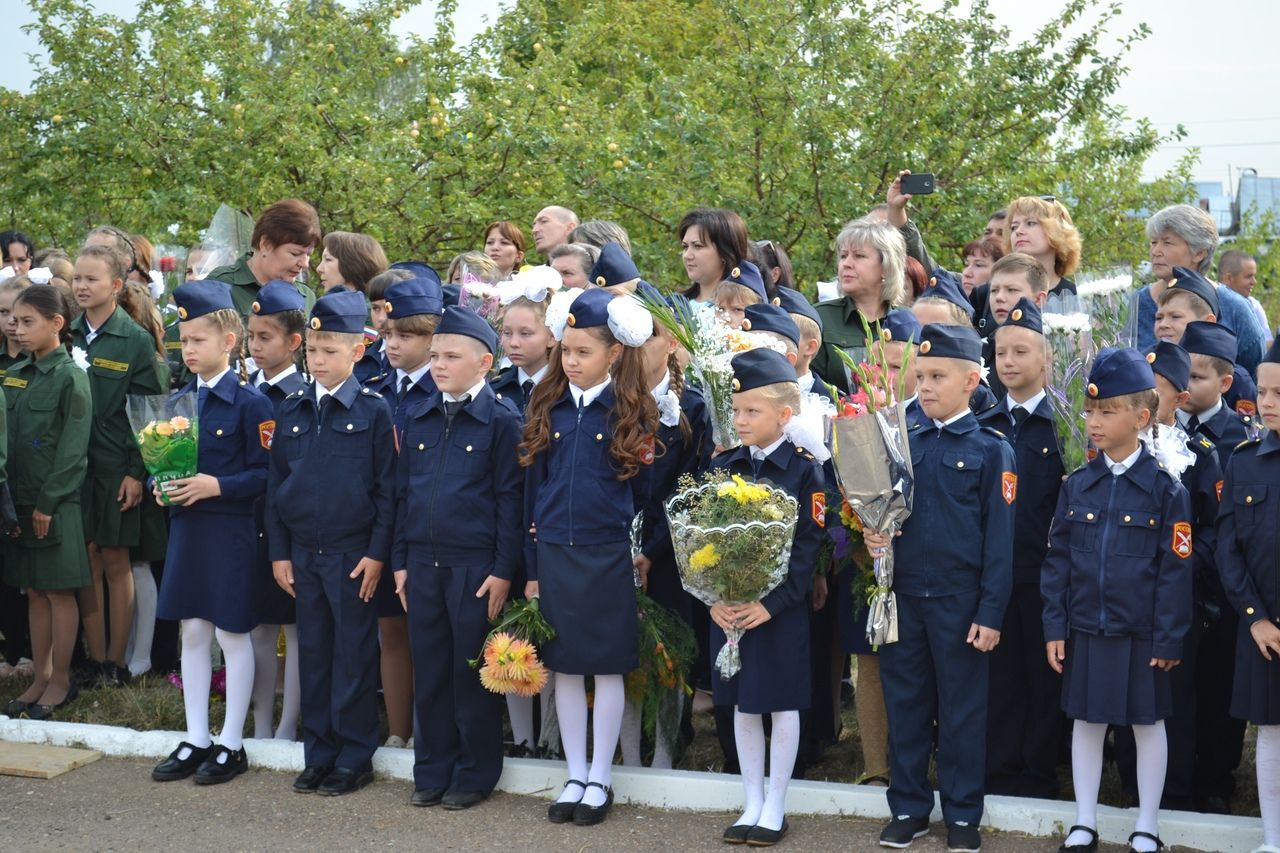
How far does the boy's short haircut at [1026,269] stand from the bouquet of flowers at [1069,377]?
96cm

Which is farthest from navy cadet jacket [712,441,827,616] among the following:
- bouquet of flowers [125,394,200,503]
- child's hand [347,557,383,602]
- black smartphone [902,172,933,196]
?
black smartphone [902,172,933,196]

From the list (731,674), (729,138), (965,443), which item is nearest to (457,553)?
(731,674)

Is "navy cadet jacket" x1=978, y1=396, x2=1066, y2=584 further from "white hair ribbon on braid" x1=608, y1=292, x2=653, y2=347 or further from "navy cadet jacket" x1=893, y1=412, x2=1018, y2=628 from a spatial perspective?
"white hair ribbon on braid" x1=608, y1=292, x2=653, y2=347

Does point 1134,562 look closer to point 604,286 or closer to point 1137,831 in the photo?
point 1137,831

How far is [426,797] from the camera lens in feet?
19.2

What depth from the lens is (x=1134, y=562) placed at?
502 centimetres

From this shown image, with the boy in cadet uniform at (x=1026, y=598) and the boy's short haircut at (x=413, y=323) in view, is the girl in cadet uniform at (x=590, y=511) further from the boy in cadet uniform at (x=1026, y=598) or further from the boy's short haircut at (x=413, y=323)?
the boy in cadet uniform at (x=1026, y=598)

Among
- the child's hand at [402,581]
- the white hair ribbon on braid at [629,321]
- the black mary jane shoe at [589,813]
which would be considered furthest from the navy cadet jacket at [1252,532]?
the child's hand at [402,581]

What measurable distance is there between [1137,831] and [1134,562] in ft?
3.13

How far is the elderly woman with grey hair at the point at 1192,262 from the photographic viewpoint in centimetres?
709

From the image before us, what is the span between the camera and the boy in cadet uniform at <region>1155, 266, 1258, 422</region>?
6155 millimetres

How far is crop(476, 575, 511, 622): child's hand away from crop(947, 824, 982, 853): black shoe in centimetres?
194

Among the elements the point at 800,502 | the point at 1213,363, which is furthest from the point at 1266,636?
the point at 800,502

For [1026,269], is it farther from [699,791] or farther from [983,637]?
[699,791]
